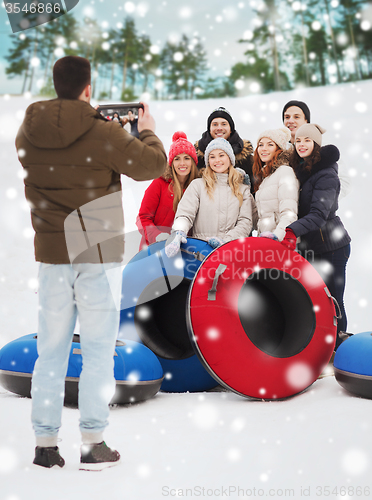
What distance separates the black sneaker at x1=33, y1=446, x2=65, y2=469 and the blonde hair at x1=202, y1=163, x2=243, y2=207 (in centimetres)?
185

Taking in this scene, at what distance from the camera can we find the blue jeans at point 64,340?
1.52 metres

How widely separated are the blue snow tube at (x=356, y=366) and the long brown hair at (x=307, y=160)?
3.89 feet

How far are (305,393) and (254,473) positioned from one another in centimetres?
103

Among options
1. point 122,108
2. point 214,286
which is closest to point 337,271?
point 214,286

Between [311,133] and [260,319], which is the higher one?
[311,133]

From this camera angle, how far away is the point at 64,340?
5.12ft

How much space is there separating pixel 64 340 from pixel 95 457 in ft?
1.38

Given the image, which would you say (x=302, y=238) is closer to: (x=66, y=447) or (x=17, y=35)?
(x=66, y=447)

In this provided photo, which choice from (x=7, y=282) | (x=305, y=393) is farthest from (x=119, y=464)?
(x=7, y=282)

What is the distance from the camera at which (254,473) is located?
4.82 ft

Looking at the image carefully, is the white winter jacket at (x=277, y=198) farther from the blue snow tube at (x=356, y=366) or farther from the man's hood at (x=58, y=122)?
the man's hood at (x=58, y=122)

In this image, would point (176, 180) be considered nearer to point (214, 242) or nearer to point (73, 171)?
point (214, 242)

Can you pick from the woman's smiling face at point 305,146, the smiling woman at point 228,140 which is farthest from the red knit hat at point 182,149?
the woman's smiling face at point 305,146

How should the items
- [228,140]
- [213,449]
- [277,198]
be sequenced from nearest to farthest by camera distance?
1. [213,449]
2. [277,198]
3. [228,140]
